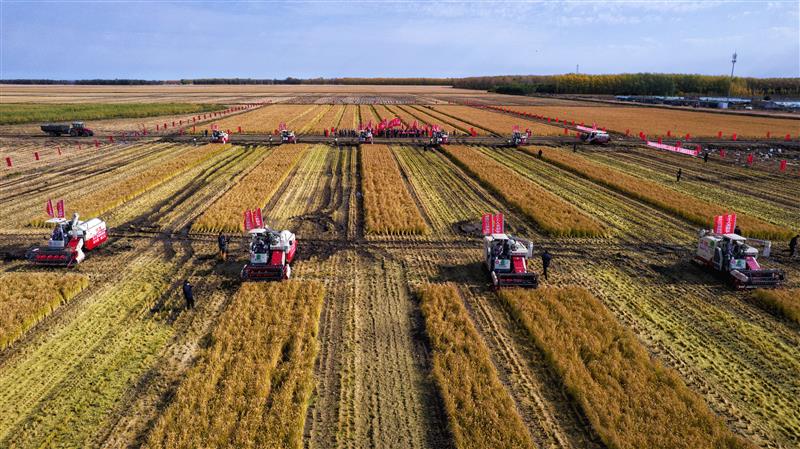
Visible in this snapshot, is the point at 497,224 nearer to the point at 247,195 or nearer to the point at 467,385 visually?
the point at 467,385

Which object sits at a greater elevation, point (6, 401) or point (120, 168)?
point (120, 168)

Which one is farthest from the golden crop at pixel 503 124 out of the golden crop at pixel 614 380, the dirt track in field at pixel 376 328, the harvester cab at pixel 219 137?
the golden crop at pixel 614 380

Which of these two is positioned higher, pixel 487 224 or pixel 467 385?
pixel 487 224

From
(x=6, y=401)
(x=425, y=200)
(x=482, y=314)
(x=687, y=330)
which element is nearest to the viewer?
(x=6, y=401)

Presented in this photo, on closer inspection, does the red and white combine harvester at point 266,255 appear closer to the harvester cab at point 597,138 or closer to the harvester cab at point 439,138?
the harvester cab at point 439,138

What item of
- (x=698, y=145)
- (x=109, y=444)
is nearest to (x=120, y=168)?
(x=109, y=444)

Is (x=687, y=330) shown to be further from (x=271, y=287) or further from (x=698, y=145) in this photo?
(x=698, y=145)

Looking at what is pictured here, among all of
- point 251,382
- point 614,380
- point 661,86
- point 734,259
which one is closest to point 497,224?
point 614,380
